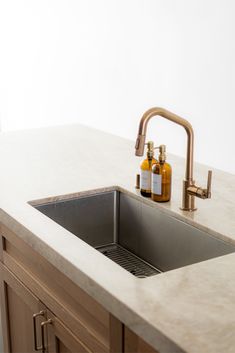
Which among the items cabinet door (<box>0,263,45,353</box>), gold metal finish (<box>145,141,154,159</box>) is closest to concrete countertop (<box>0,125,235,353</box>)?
gold metal finish (<box>145,141,154,159</box>)

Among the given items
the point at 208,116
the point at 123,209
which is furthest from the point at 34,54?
the point at 123,209

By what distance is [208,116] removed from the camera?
13.5ft

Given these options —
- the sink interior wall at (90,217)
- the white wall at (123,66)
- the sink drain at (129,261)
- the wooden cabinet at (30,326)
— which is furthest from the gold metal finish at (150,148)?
the white wall at (123,66)

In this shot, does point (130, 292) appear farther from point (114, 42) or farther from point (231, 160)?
point (114, 42)

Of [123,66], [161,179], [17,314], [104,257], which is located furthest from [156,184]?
[123,66]

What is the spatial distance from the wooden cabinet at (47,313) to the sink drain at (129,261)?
0.30m

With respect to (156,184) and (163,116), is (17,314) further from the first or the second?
(163,116)

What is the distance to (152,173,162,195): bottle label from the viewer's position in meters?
1.75

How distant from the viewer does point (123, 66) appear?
4.83 m

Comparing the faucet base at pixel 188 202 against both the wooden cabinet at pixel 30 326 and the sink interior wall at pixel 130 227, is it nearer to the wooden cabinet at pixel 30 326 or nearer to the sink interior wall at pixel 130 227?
the sink interior wall at pixel 130 227

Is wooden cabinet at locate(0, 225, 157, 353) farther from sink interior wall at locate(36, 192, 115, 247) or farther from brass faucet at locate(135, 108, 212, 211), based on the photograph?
brass faucet at locate(135, 108, 212, 211)

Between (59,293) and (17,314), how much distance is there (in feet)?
1.49

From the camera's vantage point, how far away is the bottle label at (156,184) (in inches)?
69.0

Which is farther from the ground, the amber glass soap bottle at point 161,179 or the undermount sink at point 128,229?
the amber glass soap bottle at point 161,179
